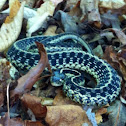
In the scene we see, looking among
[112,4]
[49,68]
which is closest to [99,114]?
[49,68]

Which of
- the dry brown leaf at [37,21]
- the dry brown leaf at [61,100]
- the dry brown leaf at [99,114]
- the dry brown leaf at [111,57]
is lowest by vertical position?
the dry brown leaf at [99,114]

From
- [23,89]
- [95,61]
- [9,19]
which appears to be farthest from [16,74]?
[95,61]

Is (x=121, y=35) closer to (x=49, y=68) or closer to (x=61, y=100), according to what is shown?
(x=49, y=68)

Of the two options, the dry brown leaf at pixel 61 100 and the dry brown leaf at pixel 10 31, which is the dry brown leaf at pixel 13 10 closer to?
the dry brown leaf at pixel 10 31

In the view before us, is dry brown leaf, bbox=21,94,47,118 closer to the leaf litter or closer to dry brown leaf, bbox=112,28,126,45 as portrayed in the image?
the leaf litter

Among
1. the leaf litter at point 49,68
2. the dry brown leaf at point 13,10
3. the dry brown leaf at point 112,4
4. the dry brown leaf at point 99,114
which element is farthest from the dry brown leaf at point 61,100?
the dry brown leaf at point 112,4

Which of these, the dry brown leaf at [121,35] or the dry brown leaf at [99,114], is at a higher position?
the dry brown leaf at [121,35]

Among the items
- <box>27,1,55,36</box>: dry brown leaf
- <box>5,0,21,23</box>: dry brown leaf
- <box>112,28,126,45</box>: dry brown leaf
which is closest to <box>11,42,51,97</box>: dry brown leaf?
<box>5,0,21,23</box>: dry brown leaf

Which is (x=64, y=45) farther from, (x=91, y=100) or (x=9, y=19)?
(x=91, y=100)
